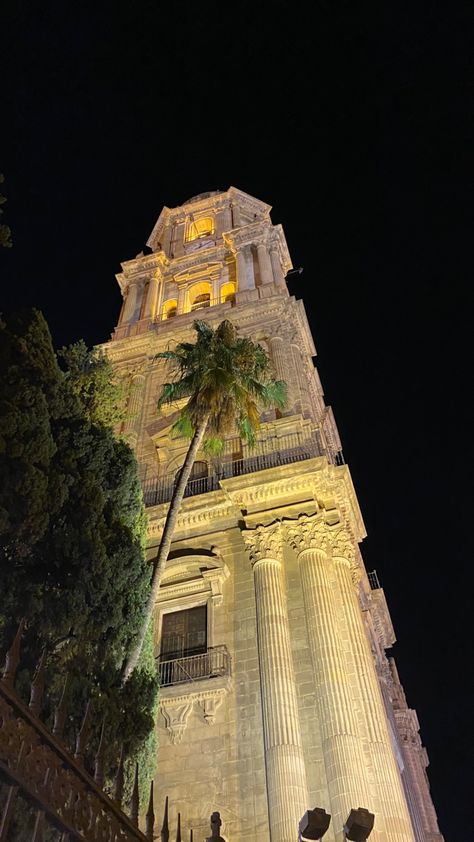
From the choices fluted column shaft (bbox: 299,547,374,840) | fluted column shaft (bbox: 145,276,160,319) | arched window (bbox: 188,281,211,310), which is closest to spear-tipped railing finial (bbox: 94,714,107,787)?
fluted column shaft (bbox: 299,547,374,840)

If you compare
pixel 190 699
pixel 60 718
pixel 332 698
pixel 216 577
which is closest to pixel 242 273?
pixel 216 577

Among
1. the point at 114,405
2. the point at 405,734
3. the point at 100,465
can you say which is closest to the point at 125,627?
the point at 100,465

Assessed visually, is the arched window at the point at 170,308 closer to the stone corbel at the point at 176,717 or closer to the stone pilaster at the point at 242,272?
the stone pilaster at the point at 242,272

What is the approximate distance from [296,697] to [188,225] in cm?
3354

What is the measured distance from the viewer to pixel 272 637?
17578 mm

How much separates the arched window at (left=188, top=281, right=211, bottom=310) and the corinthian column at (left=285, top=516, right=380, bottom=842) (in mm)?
19771

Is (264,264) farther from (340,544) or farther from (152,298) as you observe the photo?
(340,544)

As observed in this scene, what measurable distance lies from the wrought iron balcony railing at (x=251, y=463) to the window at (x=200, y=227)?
2329 centimetres

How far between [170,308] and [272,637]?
23.2 metres

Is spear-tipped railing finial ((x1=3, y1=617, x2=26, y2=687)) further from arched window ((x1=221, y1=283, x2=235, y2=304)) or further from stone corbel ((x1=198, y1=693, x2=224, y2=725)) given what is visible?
arched window ((x1=221, y1=283, x2=235, y2=304))

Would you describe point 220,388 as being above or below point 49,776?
above

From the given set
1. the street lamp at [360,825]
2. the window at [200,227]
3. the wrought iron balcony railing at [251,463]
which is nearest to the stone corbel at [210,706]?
the wrought iron balcony railing at [251,463]

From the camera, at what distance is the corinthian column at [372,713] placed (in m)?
14.5

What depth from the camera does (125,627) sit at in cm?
1261
